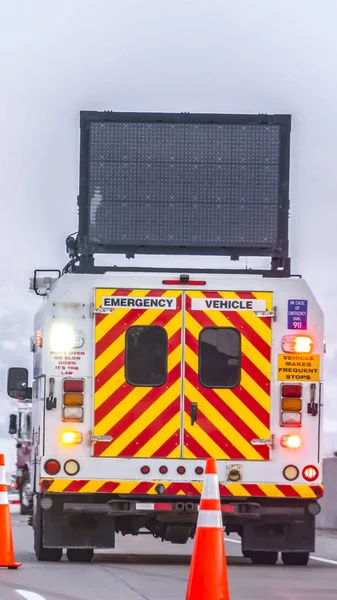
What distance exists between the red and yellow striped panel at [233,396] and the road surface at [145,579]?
1224 millimetres

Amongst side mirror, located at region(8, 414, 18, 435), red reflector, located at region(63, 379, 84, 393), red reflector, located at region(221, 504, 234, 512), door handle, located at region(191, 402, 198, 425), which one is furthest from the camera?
side mirror, located at region(8, 414, 18, 435)

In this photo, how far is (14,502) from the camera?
41.4m

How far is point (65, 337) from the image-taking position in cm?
1550

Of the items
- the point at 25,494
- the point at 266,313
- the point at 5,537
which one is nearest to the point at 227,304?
the point at 266,313

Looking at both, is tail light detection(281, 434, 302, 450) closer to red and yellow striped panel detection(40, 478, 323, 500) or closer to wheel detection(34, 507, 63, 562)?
red and yellow striped panel detection(40, 478, 323, 500)

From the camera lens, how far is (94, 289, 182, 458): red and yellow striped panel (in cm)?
1535

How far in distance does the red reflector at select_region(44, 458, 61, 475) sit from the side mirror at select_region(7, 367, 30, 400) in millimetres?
1885

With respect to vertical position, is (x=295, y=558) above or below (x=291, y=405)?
below

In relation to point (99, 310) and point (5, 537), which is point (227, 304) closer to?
point (99, 310)

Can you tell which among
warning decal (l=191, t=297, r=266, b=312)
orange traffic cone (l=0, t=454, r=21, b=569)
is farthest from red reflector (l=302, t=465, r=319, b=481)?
orange traffic cone (l=0, t=454, r=21, b=569)

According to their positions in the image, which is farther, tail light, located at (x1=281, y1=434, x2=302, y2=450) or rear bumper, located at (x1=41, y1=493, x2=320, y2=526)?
tail light, located at (x1=281, y1=434, x2=302, y2=450)

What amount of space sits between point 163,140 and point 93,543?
435cm

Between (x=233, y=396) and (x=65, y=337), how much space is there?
1790 mm

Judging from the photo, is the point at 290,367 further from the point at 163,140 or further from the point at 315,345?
Result: the point at 163,140
